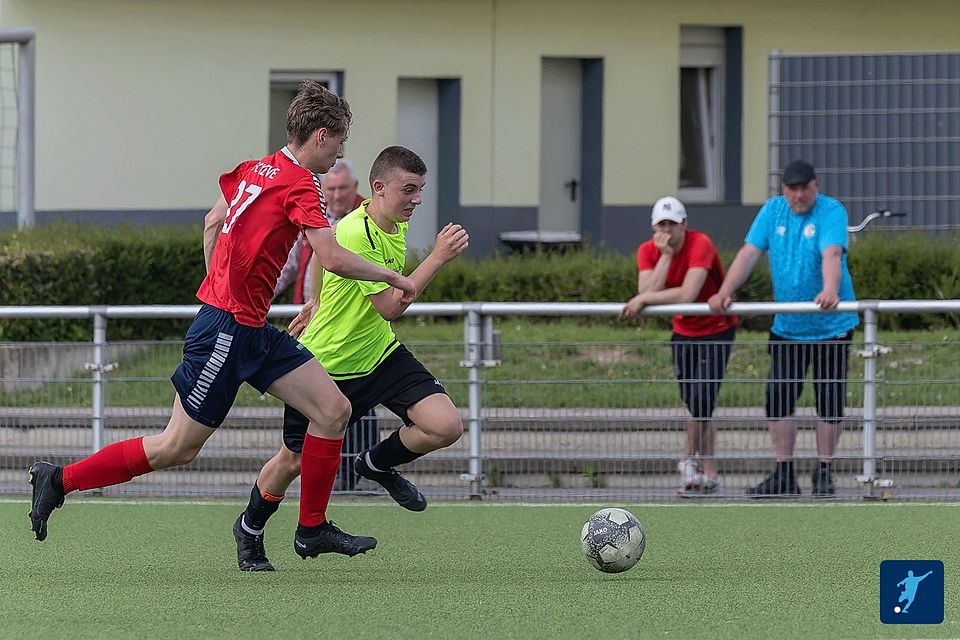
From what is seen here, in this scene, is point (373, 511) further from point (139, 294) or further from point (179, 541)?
point (139, 294)

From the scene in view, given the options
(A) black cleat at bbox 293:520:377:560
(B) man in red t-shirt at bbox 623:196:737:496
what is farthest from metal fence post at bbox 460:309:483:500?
(A) black cleat at bbox 293:520:377:560

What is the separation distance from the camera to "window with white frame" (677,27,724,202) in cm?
1856

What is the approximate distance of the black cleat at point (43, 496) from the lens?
23.3 ft

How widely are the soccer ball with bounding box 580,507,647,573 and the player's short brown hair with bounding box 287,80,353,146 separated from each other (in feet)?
6.45

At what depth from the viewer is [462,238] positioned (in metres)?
7.23

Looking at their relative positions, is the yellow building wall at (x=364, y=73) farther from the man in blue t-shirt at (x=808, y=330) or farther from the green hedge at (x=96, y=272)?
the man in blue t-shirt at (x=808, y=330)

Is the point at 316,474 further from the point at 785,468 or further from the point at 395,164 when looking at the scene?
the point at 785,468

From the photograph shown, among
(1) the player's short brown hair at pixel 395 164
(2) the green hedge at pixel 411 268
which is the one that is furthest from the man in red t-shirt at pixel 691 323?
(1) the player's short brown hair at pixel 395 164

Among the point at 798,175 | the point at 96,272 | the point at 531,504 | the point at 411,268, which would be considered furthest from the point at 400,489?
the point at 411,268

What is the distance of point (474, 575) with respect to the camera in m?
7.39

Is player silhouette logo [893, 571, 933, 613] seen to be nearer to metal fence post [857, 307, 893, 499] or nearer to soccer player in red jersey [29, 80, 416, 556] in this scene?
soccer player in red jersey [29, 80, 416, 556]

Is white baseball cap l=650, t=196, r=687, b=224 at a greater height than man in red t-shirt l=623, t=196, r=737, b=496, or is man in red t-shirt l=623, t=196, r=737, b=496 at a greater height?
white baseball cap l=650, t=196, r=687, b=224

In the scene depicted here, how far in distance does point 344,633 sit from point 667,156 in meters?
12.7

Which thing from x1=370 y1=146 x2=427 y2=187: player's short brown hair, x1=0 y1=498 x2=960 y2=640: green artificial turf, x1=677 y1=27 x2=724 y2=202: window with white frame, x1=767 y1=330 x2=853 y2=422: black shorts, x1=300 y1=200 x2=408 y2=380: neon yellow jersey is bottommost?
x1=0 y1=498 x2=960 y2=640: green artificial turf
